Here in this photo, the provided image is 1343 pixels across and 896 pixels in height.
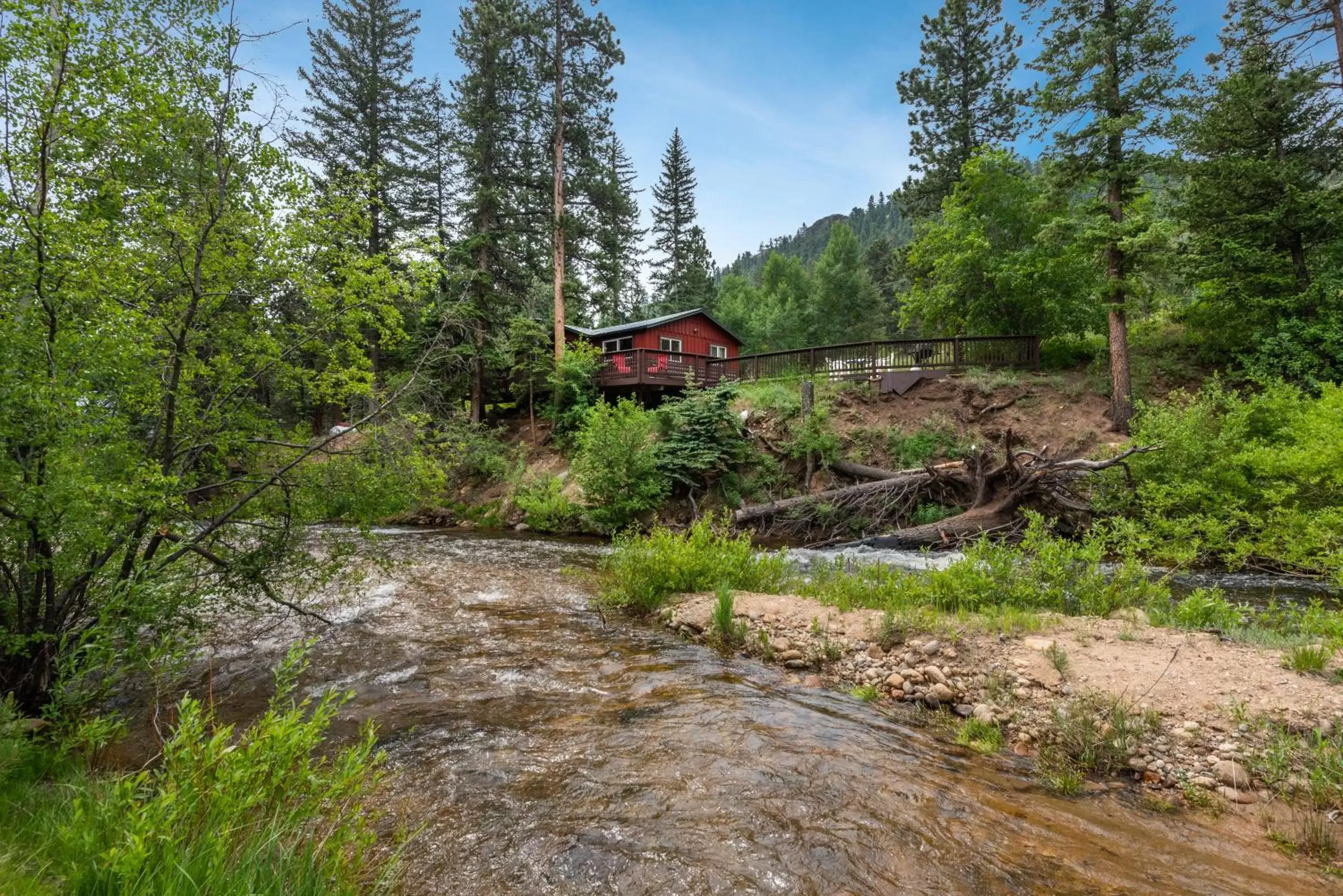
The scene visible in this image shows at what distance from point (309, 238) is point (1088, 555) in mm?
8771

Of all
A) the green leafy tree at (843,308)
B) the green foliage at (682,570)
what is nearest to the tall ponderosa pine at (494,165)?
the green foliage at (682,570)

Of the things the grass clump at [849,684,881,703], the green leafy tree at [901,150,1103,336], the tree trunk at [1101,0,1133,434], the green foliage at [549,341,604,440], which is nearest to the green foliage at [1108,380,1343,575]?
the tree trunk at [1101,0,1133,434]

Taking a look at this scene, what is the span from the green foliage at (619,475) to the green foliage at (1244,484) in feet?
34.9

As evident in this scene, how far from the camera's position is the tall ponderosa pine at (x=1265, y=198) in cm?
1377

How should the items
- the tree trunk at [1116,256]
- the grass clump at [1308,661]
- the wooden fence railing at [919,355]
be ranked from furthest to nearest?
the wooden fence railing at [919,355] < the tree trunk at [1116,256] < the grass clump at [1308,661]

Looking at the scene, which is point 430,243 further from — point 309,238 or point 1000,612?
point 1000,612

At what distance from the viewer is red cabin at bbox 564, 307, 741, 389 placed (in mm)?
22719

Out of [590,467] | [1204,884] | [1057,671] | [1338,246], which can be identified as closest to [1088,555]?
[1057,671]

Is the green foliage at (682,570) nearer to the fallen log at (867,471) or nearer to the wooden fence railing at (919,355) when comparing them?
the fallen log at (867,471)

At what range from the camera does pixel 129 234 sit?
429cm

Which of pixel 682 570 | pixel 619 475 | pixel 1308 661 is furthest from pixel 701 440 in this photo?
pixel 1308 661

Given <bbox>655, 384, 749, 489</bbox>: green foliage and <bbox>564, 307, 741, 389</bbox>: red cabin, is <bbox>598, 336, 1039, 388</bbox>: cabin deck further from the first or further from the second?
<bbox>655, 384, 749, 489</bbox>: green foliage

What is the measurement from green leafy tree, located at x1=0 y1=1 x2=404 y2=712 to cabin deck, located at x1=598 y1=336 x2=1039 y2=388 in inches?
564

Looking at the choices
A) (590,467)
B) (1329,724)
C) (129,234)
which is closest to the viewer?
(1329,724)
